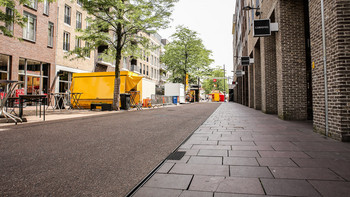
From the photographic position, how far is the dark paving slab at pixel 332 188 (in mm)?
1819

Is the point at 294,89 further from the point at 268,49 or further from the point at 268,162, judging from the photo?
the point at 268,162

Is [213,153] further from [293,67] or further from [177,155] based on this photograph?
[293,67]

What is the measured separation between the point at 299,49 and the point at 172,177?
7.50 m

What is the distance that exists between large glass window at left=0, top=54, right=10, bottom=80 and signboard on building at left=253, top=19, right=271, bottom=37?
1703 centimetres

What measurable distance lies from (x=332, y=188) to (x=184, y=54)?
35.7 m

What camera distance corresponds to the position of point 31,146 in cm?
374

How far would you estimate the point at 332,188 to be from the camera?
6.35 ft

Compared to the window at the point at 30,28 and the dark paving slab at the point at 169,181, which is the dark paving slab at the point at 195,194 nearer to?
the dark paving slab at the point at 169,181

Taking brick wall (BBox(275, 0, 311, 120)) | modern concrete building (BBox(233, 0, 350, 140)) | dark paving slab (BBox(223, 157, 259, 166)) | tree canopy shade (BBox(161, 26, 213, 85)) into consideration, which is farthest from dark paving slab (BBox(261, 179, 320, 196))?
tree canopy shade (BBox(161, 26, 213, 85))

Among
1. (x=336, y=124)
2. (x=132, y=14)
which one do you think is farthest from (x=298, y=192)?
(x=132, y=14)

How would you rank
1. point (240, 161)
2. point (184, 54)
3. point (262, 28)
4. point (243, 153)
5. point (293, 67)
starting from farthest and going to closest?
point (184, 54) < point (262, 28) < point (293, 67) < point (243, 153) < point (240, 161)

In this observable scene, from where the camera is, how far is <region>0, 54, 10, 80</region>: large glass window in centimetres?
1480

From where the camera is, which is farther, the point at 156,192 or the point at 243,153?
the point at 243,153

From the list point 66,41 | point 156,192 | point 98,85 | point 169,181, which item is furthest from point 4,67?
point 156,192
